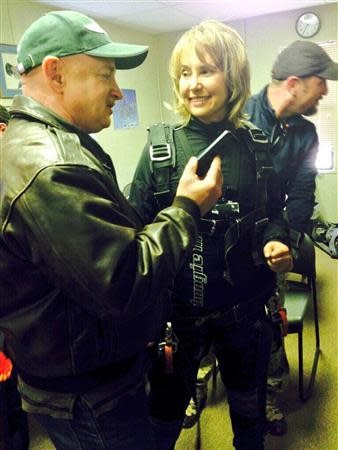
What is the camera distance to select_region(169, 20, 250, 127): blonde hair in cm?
106

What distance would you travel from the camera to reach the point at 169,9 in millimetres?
3318

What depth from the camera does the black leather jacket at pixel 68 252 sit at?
62 cm

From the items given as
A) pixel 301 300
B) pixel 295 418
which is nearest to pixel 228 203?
pixel 301 300

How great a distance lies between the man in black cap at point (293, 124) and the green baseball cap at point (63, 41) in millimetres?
939

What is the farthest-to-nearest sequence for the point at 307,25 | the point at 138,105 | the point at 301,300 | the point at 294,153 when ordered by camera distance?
1. the point at 138,105
2. the point at 307,25
3. the point at 301,300
4. the point at 294,153

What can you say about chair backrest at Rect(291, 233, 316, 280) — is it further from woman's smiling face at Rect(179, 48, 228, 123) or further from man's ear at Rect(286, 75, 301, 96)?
woman's smiling face at Rect(179, 48, 228, 123)

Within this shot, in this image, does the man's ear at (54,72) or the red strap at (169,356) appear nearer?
the man's ear at (54,72)

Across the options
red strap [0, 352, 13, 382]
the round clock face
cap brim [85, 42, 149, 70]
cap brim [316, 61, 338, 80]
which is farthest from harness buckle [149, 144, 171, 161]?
the round clock face

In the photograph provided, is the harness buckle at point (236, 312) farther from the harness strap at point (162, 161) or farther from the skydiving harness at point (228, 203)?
the harness strap at point (162, 161)

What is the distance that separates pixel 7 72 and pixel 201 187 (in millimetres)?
2574

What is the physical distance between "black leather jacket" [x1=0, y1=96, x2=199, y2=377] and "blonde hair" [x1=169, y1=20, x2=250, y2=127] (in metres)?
0.49

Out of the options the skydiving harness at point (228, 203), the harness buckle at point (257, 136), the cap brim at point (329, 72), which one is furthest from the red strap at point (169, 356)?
the cap brim at point (329, 72)

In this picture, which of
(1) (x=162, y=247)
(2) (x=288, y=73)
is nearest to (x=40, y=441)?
(1) (x=162, y=247)

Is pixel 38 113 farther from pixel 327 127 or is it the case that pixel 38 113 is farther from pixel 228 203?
pixel 327 127
